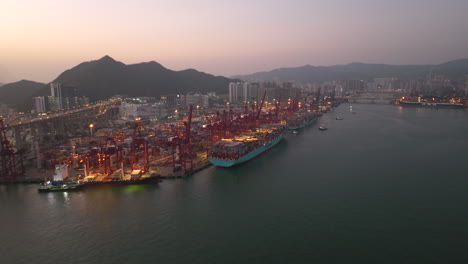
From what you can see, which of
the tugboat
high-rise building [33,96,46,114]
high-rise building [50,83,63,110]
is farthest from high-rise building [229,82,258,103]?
the tugboat

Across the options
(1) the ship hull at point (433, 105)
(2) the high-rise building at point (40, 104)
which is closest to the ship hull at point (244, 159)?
(2) the high-rise building at point (40, 104)

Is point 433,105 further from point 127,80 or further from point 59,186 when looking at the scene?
point 127,80

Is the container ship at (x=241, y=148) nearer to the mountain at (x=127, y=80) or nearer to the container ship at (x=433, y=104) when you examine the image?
the mountain at (x=127, y=80)

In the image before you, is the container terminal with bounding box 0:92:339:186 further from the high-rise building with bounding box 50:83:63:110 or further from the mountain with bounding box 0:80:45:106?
the mountain with bounding box 0:80:45:106

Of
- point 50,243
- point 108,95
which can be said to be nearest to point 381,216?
point 50,243

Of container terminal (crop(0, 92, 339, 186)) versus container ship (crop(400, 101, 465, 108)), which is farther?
container ship (crop(400, 101, 465, 108))

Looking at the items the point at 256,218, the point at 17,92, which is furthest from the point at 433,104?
the point at 17,92
